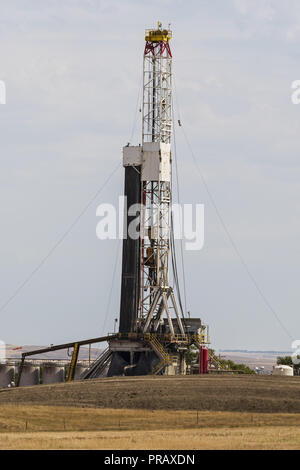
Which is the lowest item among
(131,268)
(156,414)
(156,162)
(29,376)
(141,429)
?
(141,429)

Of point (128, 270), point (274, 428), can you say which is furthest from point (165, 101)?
point (274, 428)

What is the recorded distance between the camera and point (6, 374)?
4294 inches

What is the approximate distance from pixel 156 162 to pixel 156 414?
3447cm

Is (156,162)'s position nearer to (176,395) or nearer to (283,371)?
(283,371)

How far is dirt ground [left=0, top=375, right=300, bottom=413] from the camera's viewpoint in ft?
203

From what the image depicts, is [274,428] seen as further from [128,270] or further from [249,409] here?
[128,270]

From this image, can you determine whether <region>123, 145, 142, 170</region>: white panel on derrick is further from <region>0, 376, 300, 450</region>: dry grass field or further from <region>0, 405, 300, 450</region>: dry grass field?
<region>0, 405, 300, 450</region>: dry grass field

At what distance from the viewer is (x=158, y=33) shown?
91.5 m

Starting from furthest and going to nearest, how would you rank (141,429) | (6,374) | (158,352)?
(6,374) → (158,352) → (141,429)

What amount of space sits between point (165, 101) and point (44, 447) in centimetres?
4976

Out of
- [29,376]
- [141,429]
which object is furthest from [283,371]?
[141,429]

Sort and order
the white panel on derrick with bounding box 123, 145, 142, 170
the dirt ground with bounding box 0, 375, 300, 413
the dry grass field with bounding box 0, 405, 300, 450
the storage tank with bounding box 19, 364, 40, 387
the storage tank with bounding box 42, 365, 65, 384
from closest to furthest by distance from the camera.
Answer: the dry grass field with bounding box 0, 405, 300, 450 < the dirt ground with bounding box 0, 375, 300, 413 < the white panel on derrick with bounding box 123, 145, 142, 170 < the storage tank with bounding box 42, 365, 65, 384 < the storage tank with bounding box 19, 364, 40, 387

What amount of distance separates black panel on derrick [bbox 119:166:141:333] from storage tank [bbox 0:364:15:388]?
22962 mm

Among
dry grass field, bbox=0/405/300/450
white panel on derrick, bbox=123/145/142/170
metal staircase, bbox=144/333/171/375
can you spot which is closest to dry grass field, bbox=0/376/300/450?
dry grass field, bbox=0/405/300/450
